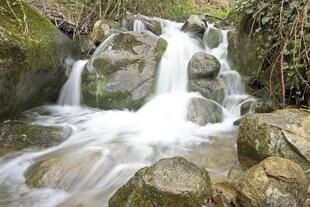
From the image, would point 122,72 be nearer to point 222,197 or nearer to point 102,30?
point 102,30

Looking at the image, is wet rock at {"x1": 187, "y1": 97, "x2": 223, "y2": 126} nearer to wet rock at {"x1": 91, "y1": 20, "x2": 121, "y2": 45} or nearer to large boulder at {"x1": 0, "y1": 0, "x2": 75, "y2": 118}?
large boulder at {"x1": 0, "y1": 0, "x2": 75, "y2": 118}

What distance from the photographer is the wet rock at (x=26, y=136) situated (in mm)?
4598

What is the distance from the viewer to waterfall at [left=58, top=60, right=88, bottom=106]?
654cm

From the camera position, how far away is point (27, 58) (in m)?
5.20

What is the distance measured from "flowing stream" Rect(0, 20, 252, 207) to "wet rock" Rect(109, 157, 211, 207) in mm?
644

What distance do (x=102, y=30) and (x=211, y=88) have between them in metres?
3.14

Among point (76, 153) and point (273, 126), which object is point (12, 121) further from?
point (273, 126)

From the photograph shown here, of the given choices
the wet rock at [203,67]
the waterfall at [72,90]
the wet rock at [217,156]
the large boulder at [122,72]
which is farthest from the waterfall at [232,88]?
the waterfall at [72,90]

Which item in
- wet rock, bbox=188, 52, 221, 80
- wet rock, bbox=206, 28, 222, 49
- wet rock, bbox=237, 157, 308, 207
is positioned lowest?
wet rock, bbox=237, 157, 308, 207

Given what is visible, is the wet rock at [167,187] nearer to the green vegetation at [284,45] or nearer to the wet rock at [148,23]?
the green vegetation at [284,45]

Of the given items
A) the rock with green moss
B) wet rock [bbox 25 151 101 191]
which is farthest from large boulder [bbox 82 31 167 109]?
wet rock [bbox 25 151 101 191]

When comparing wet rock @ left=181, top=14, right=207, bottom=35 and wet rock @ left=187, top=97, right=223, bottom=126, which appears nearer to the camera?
wet rock @ left=187, top=97, right=223, bottom=126

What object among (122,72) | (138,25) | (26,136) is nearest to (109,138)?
(26,136)

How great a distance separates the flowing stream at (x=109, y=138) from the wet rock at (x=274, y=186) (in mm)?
1403
